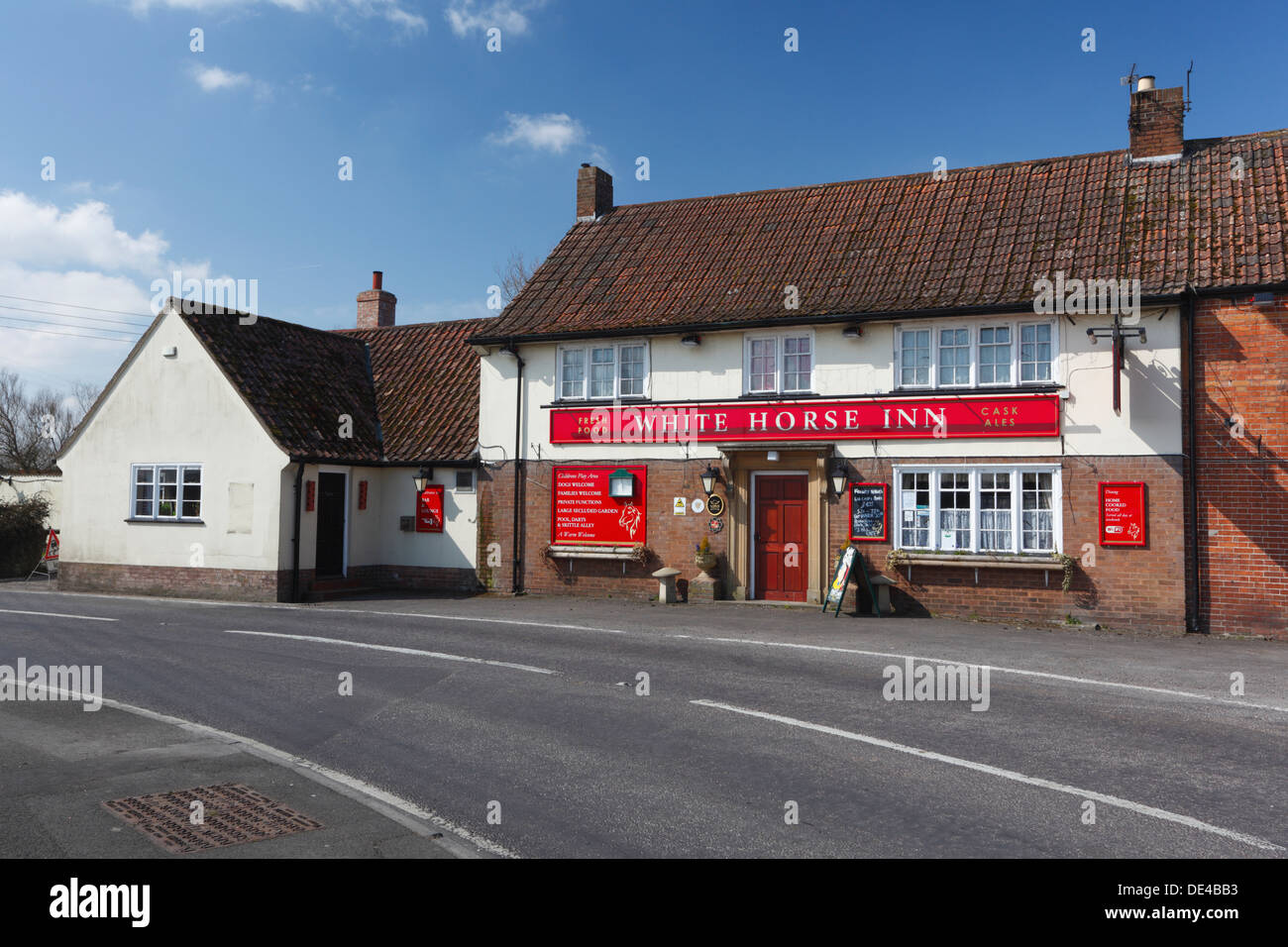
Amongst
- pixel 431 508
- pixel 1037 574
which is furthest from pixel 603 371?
pixel 1037 574

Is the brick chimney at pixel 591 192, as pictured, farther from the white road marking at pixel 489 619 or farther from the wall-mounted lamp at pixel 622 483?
the white road marking at pixel 489 619

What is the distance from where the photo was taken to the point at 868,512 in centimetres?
1803

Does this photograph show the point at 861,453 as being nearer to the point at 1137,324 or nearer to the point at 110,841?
the point at 1137,324

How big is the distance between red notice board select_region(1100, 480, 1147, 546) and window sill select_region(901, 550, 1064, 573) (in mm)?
945

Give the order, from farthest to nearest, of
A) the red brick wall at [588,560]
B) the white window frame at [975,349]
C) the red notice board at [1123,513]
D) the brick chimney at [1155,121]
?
the red brick wall at [588,560] < the brick chimney at [1155,121] < the white window frame at [975,349] < the red notice board at [1123,513]

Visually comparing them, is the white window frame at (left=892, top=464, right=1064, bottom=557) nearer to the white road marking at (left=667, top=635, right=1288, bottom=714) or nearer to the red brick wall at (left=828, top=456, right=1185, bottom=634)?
the red brick wall at (left=828, top=456, right=1185, bottom=634)

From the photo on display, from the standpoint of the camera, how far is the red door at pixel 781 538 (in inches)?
746

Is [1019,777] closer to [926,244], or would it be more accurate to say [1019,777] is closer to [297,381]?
[926,244]

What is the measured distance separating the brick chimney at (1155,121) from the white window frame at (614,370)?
10638mm

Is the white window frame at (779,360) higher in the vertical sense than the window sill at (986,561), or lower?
higher

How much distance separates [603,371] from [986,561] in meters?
8.69

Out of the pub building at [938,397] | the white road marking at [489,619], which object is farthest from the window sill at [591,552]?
the white road marking at [489,619]

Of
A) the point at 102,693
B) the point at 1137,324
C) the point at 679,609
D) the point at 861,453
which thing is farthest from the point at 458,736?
the point at 1137,324
